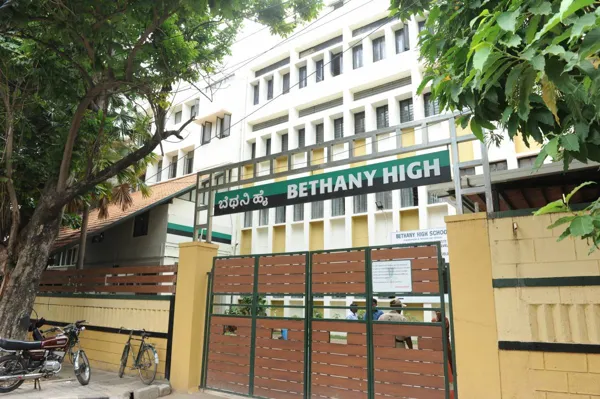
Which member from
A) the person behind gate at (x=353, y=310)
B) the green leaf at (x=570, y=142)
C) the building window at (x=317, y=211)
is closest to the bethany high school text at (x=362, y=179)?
the person behind gate at (x=353, y=310)

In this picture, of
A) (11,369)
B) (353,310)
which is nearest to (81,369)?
(11,369)

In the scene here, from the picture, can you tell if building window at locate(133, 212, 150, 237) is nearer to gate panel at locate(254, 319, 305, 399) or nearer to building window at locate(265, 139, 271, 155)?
building window at locate(265, 139, 271, 155)

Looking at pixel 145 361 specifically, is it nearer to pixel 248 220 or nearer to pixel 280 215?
pixel 280 215

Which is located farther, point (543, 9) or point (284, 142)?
point (284, 142)

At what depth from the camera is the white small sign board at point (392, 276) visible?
5.32 m

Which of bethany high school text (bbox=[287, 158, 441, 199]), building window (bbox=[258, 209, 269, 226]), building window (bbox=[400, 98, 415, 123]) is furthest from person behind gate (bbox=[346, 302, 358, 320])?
building window (bbox=[258, 209, 269, 226])

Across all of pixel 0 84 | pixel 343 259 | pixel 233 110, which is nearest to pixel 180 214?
pixel 233 110

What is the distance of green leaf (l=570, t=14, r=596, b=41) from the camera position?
5.32ft

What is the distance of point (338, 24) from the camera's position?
1619cm

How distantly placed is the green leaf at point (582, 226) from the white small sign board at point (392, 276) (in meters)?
3.03

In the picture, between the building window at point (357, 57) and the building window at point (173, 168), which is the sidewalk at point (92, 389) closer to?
the building window at point (357, 57)

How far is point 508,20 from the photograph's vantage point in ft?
6.00

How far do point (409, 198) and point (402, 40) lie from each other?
589cm

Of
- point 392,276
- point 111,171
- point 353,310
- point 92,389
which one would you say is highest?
point 111,171
